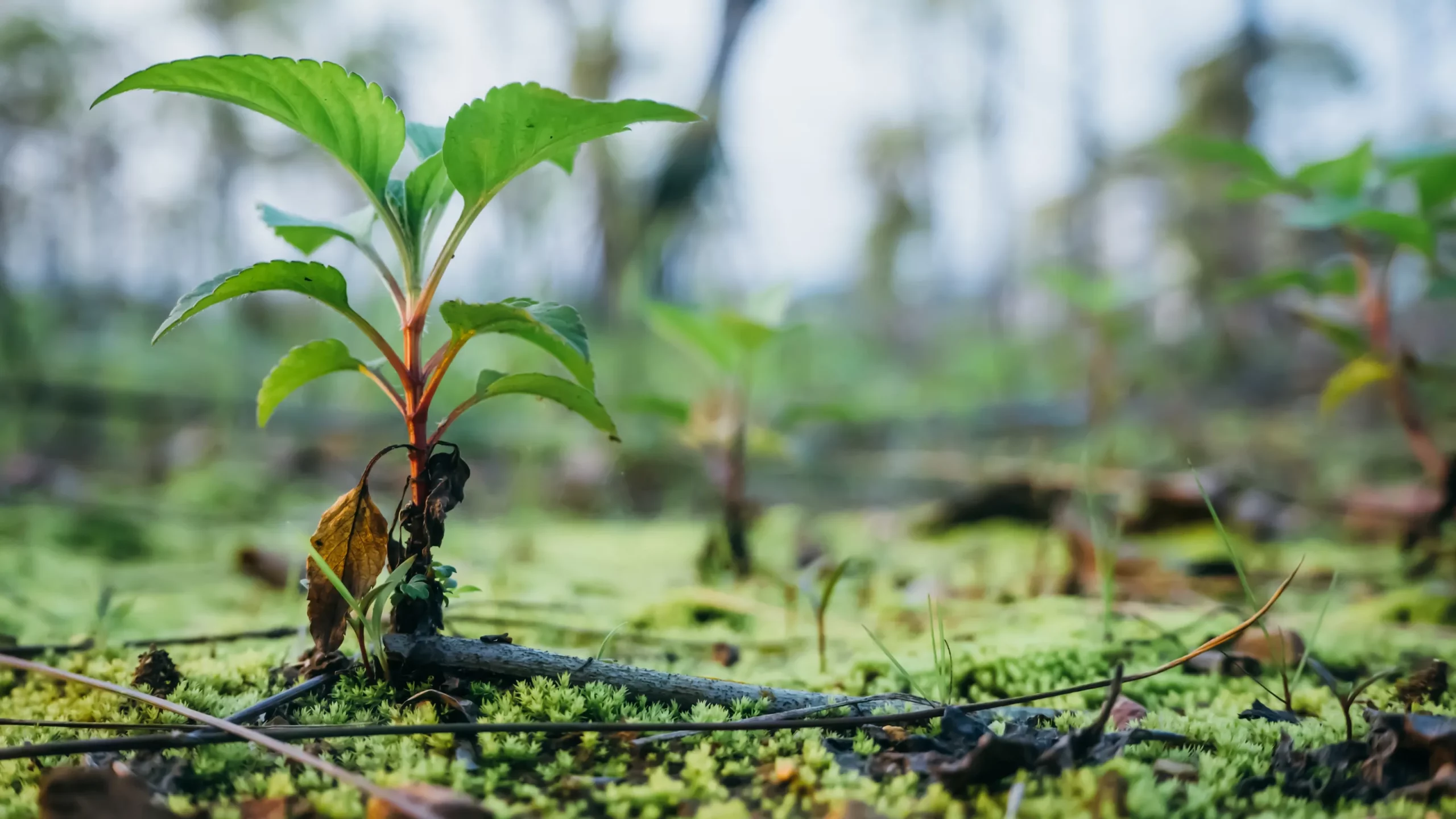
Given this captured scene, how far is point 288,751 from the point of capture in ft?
2.59

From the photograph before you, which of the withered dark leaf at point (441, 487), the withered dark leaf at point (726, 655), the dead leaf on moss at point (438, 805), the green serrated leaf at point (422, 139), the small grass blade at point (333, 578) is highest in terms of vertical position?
the green serrated leaf at point (422, 139)

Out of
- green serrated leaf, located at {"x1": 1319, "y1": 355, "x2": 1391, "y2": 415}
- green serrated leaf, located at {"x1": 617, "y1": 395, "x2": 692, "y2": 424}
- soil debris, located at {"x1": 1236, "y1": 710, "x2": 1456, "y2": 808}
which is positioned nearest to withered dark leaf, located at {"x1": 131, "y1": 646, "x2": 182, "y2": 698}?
green serrated leaf, located at {"x1": 617, "y1": 395, "x2": 692, "y2": 424}

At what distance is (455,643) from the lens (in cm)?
105

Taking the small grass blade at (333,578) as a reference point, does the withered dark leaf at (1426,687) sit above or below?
below

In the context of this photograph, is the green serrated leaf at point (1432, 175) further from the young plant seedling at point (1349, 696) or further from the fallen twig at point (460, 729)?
the fallen twig at point (460, 729)

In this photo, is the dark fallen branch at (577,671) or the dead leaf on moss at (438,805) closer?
the dead leaf on moss at (438,805)

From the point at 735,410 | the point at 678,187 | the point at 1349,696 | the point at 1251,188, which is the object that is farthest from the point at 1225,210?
the point at 1349,696

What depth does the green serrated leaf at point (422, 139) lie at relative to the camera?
1.19m

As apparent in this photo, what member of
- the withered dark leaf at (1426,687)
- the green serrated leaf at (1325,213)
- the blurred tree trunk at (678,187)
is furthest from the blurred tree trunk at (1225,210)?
the withered dark leaf at (1426,687)

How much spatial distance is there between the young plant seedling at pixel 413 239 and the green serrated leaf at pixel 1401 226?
68.7 inches

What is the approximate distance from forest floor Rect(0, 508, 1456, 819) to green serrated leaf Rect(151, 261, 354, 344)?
1.38 ft

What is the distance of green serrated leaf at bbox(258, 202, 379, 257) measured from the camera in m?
1.10

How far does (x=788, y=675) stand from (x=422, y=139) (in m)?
1.10

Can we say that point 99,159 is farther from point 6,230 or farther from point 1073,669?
point 1073,669
